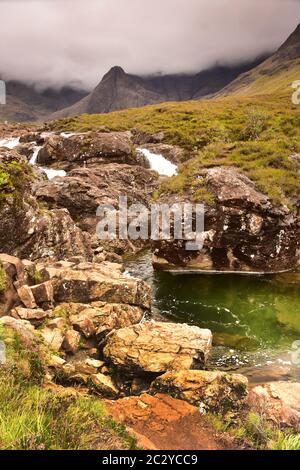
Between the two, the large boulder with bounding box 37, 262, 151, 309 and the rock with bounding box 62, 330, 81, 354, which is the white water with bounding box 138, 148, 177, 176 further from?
the rock with bounding box 62, 330, 81, 354

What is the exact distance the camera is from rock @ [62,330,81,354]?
1588 cm

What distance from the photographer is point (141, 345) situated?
1547 centimetres

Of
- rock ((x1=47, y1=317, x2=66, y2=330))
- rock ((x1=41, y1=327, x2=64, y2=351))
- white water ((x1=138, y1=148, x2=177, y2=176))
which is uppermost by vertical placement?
white water ((x1=138, y1=148, x2=177, y2=176))

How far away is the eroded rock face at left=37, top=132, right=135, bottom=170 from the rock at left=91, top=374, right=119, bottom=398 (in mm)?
44761

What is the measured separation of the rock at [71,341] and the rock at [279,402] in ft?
24.2

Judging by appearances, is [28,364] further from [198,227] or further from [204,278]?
[198,227]

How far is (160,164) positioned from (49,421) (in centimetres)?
5806

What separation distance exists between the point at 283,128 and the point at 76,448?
77.3m

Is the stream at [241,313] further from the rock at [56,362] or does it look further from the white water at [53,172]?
the white water at [53,172]

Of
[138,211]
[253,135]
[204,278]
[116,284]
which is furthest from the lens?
[253,135]

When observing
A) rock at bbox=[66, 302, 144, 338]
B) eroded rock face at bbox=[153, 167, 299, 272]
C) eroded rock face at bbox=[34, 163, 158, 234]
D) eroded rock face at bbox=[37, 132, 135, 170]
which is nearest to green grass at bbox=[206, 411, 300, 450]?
rock at bbox=[66, 302, 144, 338]

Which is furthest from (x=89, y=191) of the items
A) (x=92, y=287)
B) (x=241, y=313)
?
(x=241, y=313)

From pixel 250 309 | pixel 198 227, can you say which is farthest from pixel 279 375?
pixel 198 227
